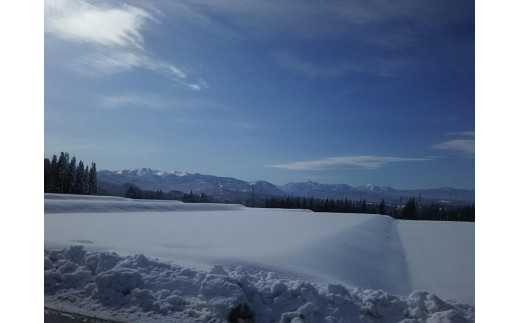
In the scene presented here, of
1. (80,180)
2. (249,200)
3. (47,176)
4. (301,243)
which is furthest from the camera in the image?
(80,180)

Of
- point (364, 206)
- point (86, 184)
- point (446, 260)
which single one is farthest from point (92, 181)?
point (446, 260)

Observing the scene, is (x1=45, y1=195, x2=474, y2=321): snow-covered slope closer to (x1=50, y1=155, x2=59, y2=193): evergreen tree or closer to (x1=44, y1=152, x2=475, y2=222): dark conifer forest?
(x1=44, y1=152, x2=475, y2=222): dark conifer forest

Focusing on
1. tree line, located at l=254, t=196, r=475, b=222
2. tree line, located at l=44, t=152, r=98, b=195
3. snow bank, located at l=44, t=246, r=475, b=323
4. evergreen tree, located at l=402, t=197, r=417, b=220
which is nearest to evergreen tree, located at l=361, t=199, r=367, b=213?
tree line, located at l=254, t=196, r=475, b=222

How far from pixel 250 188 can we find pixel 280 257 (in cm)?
90

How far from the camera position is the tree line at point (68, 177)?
5.41 meters

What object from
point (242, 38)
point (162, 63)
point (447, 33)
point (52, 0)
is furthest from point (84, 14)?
point (447, 33)

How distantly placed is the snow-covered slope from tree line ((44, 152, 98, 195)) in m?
0.47

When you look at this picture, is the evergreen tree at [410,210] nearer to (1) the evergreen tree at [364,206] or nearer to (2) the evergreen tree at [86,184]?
(1) the evergreen tree at [364,206]

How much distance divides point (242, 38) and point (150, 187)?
6.12ft

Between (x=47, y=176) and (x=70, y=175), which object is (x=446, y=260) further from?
(x=47, y=176)

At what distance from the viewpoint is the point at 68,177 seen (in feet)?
18.2

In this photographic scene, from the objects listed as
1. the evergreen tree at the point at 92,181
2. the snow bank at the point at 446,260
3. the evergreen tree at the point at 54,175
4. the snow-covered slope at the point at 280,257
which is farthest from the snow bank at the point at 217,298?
the evergreen tree at the point at 54,175

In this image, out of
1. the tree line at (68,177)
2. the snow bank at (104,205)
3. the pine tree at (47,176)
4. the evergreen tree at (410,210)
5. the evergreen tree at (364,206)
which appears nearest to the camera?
the evergreen tree at (410,210)
